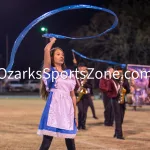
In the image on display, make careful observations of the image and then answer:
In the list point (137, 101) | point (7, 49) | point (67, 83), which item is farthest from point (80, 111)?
point (7, 49)

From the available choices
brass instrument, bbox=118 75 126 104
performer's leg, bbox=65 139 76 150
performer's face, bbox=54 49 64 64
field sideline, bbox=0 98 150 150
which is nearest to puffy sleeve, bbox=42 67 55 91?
performer's face, bbox=54 49 64 64

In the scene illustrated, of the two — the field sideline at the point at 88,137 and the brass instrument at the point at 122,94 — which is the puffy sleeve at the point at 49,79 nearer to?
the field sideline at the point at 88,137

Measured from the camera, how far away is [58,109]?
21.4ft

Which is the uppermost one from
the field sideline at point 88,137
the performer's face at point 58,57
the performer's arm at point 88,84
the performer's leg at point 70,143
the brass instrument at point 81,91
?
the performer's face at point 58,57

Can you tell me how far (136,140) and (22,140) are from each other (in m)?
2.67

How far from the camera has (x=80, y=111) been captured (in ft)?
42.5

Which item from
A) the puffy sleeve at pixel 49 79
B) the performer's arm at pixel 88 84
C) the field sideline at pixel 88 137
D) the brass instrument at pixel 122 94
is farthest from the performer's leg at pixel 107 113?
the puffy sleeve at pixel 49 79

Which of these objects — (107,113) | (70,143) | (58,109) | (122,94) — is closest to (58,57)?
(58,109)

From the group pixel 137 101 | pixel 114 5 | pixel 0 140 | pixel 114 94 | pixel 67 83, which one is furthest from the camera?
pixel 114 5

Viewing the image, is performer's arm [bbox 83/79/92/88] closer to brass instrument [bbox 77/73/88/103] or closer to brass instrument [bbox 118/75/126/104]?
brass instrument [bbox 77/73/88/103]

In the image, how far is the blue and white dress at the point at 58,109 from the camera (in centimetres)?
651

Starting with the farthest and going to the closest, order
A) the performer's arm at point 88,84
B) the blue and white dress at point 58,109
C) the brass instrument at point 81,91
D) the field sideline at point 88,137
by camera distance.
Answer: the performer's arm at point 88,84 → the brass instrument at point 81,91 → the field sideline at point 88,137 → the blue and white dress at point 58,109

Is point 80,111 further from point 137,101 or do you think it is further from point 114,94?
point 137,101

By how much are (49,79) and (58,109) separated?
0.48m
